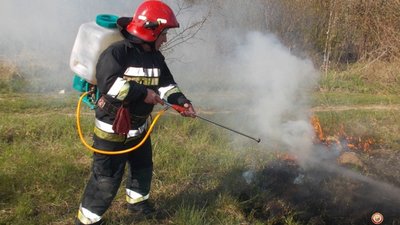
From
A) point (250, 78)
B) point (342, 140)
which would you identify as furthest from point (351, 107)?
point (342, 140)

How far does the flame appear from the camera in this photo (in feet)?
21.2

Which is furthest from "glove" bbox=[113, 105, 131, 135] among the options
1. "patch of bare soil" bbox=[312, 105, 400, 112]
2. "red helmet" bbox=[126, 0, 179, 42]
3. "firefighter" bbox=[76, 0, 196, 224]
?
"patch of bare soil" bbox=[312, 105, 400, 112]

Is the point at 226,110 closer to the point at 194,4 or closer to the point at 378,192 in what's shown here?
the point at 194,4

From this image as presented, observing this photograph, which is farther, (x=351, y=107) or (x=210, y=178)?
(x=351, y=107)

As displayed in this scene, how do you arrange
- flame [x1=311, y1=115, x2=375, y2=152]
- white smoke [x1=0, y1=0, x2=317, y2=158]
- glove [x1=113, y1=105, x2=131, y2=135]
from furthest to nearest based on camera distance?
white smoke [x1=0, y1=0, x2=317, y2=158] < flame [x1=311, y1=115, x2=375, y2=152] < glove [x1=113, y1=105, x2=131, y2=135]

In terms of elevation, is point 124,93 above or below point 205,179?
above

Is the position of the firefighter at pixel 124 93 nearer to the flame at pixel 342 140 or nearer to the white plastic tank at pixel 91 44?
the white plastic tank at pixel 91 44

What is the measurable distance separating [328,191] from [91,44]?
126 inches

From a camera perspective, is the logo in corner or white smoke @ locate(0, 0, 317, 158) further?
white smoke @ locate(0, 0, 317, 158)

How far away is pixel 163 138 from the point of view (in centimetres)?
583

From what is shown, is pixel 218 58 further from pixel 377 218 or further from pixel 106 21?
pixel 106 21

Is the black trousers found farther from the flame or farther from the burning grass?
the flame

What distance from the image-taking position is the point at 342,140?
22.3 ft

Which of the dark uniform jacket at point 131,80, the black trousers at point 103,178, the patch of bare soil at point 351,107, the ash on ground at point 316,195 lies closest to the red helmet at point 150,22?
the dark uniform jacket at point 131,80
